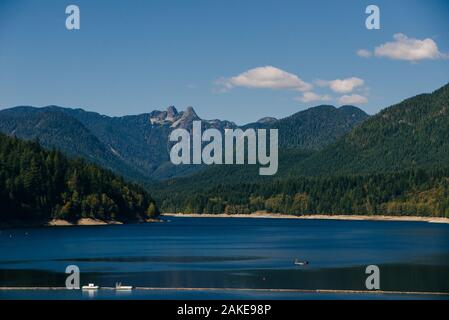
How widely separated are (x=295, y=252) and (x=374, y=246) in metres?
22.0

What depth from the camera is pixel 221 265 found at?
126125 mm

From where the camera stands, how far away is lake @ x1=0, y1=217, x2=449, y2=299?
96.1 m

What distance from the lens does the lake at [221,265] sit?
96.1 meters

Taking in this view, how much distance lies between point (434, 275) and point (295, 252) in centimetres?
4730

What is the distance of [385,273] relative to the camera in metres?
113
